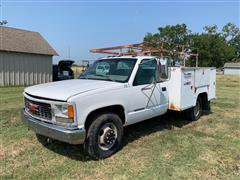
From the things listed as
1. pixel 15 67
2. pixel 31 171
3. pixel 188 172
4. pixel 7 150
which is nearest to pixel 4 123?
pixel 7 150

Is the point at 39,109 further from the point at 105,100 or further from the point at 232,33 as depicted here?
the point at 232,33

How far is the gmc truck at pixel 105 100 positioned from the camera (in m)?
3.98

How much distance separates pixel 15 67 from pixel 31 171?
1504 centimetres

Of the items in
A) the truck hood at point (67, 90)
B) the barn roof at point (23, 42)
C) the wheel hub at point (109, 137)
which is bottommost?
the wheel hub at point (109, 137)

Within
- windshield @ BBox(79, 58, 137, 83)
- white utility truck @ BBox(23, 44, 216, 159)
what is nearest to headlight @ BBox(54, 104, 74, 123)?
white utility truck @ BBox(23, 44, 216, 159)

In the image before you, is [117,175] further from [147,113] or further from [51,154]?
[147,113]

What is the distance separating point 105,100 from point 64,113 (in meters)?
0.78

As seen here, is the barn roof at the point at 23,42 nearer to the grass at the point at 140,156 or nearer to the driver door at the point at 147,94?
the grass at the point at 140,156

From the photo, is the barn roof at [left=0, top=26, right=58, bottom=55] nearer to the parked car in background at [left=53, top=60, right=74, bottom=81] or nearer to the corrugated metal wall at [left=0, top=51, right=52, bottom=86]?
the corrugated metal wall at [left=0, top=51, right=52, bottom=86]

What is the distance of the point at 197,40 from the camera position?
203 feet

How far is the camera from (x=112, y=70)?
17.9 feet

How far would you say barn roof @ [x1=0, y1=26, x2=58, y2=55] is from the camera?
17.3m

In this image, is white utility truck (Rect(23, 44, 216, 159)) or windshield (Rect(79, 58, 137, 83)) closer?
white utility truck (Rect(23, 44, 216, 159))

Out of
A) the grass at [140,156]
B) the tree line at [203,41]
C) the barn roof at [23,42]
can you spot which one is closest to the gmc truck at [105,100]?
the grass at [140,156]
